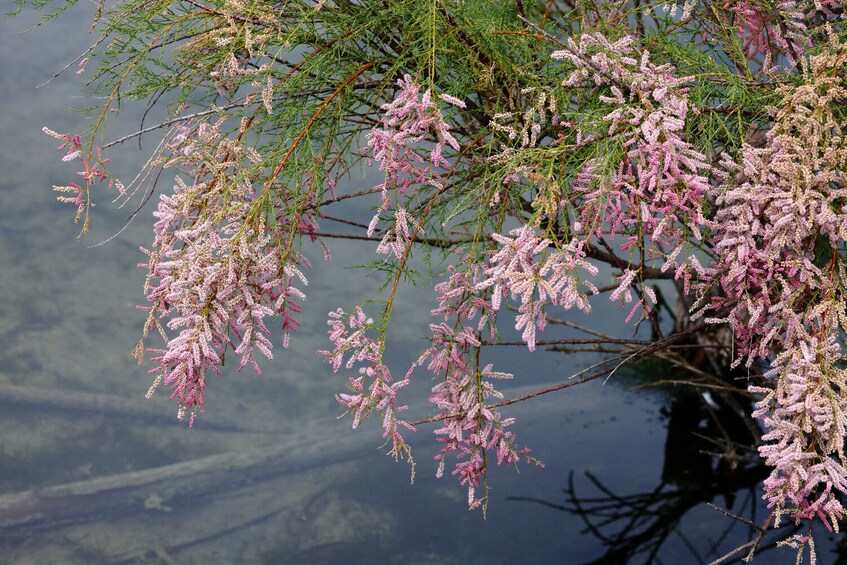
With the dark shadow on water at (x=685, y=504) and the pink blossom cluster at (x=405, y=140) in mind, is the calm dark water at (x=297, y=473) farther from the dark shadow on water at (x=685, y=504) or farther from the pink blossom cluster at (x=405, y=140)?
the pink blossom cluster at (x=405, y=140)

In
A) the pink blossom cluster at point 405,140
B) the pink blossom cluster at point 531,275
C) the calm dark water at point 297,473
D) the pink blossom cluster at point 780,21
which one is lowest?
the calm dark water at point 297,473

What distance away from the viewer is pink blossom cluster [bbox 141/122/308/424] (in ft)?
4.68

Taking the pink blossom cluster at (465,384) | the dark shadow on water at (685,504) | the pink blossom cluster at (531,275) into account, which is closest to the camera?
the pink blossom cluster at (531,275)

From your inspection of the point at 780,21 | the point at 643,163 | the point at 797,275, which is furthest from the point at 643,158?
the point at 780,21

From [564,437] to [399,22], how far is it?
176 cm

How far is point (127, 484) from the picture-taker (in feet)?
10.3

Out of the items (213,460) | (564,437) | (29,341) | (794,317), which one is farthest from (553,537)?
(29,341)

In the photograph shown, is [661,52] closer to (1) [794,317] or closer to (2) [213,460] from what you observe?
(1) [794,317]

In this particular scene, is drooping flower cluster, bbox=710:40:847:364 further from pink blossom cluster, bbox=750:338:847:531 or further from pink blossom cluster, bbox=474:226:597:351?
pink blossom cluster, bbox=474:226:597:351

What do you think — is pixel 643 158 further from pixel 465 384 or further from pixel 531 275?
pixel 465 384

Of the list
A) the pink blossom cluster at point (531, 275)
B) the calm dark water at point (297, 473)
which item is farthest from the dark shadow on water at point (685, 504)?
the pink blossom cluster at point (531, 275)

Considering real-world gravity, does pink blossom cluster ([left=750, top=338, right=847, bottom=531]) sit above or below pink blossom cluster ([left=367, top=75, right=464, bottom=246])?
below

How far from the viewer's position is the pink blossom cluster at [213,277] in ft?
4.68

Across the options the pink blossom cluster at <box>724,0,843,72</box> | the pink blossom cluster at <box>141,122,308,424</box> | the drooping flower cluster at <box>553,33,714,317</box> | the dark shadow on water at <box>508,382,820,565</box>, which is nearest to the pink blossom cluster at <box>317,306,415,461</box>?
the pink blossom cluster at <box>141,122,308,424</box>
